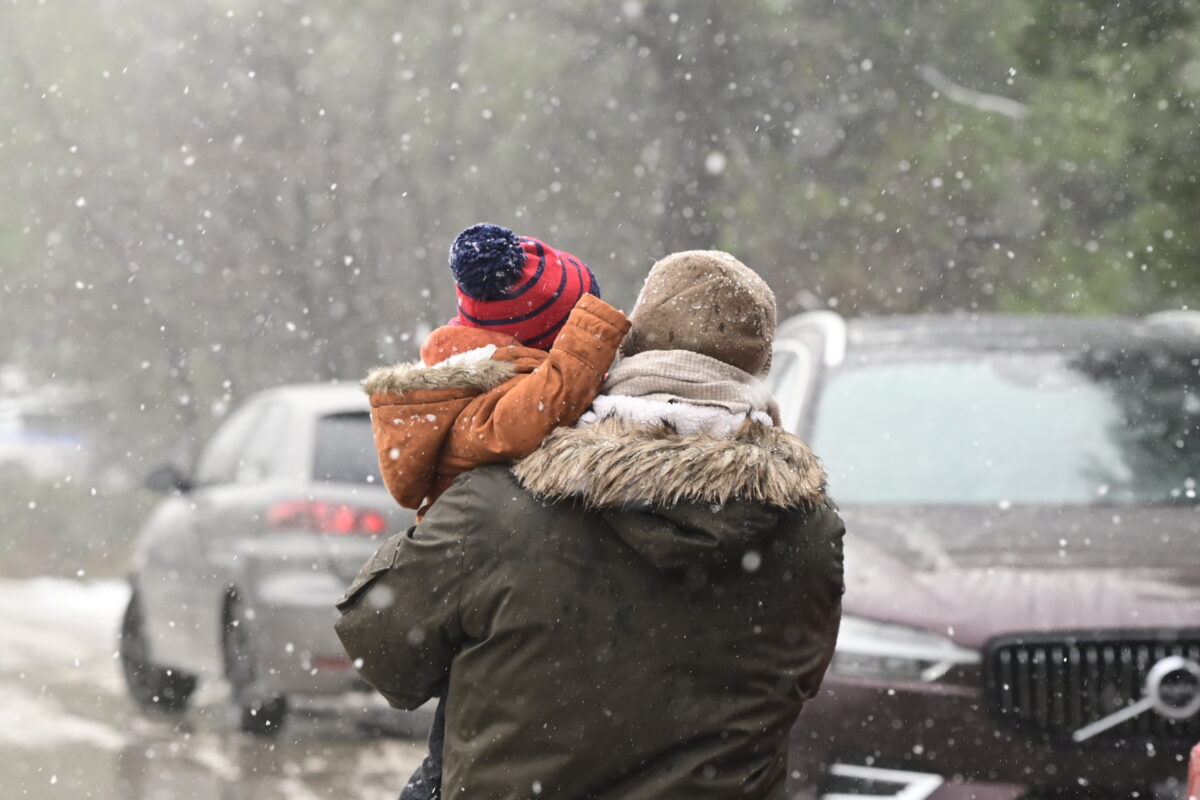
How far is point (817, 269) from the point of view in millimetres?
15414

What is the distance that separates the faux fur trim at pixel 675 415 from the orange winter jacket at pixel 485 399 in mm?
34

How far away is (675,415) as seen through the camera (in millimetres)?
2363

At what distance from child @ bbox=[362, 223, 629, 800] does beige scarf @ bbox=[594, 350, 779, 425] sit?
4cm

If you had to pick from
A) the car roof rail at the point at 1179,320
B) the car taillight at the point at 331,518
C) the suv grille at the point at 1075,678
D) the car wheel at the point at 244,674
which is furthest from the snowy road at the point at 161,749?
the car roof rail at the point at 1179,320

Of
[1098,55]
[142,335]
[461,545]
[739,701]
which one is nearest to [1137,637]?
[739,701]

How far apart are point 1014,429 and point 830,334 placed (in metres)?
0.85

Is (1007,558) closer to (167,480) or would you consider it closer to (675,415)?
(675,415)

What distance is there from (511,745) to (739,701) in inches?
13.1

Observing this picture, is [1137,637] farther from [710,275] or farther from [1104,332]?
[710,275]

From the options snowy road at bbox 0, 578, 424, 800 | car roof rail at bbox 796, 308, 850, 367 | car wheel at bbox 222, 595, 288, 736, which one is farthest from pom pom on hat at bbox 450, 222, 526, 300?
car wheel at bbox 222, 595, 288, 736

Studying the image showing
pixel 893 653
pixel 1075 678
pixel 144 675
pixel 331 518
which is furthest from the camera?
pixel 144 675

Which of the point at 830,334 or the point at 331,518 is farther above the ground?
the point at 830,334

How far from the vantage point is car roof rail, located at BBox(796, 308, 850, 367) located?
6070mm

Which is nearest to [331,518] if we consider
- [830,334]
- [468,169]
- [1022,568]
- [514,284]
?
[830,334]
